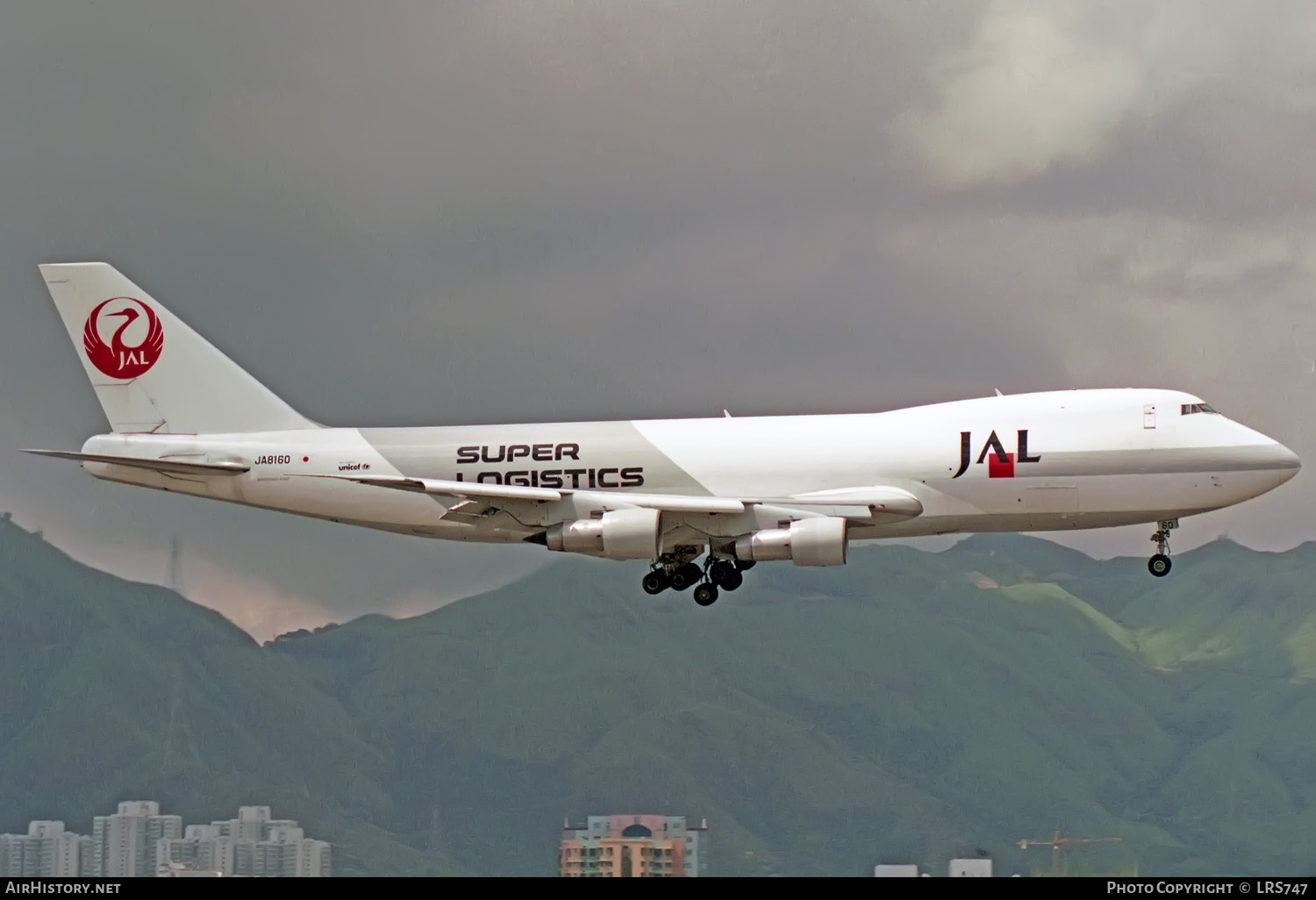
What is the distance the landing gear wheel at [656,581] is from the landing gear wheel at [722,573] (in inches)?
56.8

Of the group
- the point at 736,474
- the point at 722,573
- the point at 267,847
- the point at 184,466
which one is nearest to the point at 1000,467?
the point at 736,474

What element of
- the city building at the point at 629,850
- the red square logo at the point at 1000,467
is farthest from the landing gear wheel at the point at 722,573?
the city building at the point at 629,850

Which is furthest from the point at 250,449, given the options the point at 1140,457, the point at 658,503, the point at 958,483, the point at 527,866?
the point at 527,866

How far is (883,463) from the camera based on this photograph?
5625cm

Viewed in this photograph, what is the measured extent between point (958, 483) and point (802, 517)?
4.77 metres

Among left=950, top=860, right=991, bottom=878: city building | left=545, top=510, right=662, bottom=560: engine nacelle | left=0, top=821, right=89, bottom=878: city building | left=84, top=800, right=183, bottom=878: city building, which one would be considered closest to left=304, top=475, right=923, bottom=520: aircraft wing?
left=545, top=510, right=662, bottom=560: engine nacelle

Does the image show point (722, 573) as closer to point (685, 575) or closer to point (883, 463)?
point (685, 575)

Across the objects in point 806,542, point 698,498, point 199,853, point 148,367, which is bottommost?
point 199,853

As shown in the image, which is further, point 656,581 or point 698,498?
point 656,581

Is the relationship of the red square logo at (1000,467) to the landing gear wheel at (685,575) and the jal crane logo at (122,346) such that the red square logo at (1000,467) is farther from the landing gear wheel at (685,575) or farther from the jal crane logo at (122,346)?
the jal crane logo at (122,346)

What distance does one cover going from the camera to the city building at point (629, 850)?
468 feet

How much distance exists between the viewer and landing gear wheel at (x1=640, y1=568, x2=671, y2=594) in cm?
5972

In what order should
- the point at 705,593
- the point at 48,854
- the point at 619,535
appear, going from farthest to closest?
1. the point at 48,854
2. the point at 705,593
3. the point at 619,535

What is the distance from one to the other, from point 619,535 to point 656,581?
4.64 m
